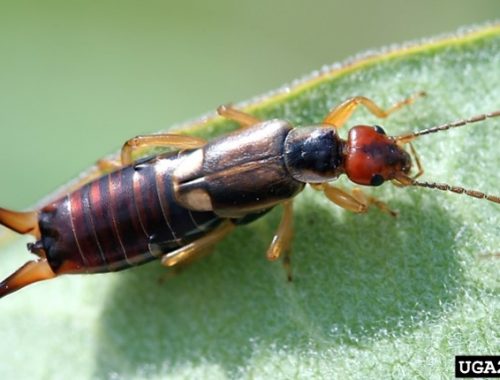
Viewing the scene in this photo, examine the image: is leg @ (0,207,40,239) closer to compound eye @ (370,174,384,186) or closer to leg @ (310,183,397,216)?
leg @ (310,183,397,216)

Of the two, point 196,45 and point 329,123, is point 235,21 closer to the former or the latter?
point 196,45

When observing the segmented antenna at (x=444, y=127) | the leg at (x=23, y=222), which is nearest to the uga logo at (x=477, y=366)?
the segmented antenna at (x=444, y=127)

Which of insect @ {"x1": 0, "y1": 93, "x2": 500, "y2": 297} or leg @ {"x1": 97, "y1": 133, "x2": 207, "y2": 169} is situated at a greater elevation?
leg @ {"x1": 97, "y1": 133, "x2": 207, "y2": 169}

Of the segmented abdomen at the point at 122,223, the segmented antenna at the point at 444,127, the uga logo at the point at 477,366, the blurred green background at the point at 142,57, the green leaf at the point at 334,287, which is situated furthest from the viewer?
the blurred green background at the point at 142,57

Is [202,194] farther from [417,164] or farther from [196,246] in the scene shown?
[417,164]

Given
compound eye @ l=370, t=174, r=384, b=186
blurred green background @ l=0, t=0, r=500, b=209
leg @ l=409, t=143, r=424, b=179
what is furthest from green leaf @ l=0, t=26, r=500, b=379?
blurred green background @ l=0, t=0, r=500, b=209

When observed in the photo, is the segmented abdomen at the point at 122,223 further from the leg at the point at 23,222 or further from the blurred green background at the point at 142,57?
the blurred green background at the point at 142,57

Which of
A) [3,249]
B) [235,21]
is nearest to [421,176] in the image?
[3,249]
